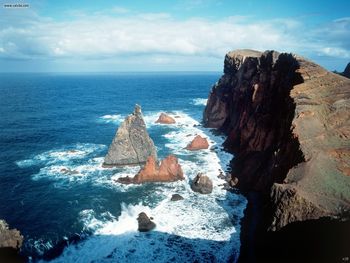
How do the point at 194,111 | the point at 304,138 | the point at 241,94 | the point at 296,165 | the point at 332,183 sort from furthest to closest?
1. the point at 194,111
2. the point at 241,94
3. the point at 304,138
4. the point at 296,165
5. the point at 332,183

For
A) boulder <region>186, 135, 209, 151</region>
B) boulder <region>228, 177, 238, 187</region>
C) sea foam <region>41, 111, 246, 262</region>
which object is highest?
boulder <region>186, 135, 209, 151</region>

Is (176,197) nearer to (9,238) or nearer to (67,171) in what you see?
(9,238)

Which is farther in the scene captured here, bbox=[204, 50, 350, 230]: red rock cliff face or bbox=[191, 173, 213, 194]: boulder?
bbox=[191, 173, 213, 194]: boulder

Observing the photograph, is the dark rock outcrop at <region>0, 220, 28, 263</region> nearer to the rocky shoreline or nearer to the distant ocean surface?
the distant ocean surface

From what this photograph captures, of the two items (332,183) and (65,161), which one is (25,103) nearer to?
(65,161)

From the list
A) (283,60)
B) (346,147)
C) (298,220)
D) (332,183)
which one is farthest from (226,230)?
(283,60)

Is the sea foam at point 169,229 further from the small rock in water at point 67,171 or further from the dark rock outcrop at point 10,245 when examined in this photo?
the small rock in water at point 67,171

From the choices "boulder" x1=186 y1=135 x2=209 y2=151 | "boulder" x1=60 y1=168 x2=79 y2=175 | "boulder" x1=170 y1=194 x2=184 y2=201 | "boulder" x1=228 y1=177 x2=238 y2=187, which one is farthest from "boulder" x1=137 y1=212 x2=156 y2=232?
"boulder" x1=186 y1=135 x2=209 y2=151
